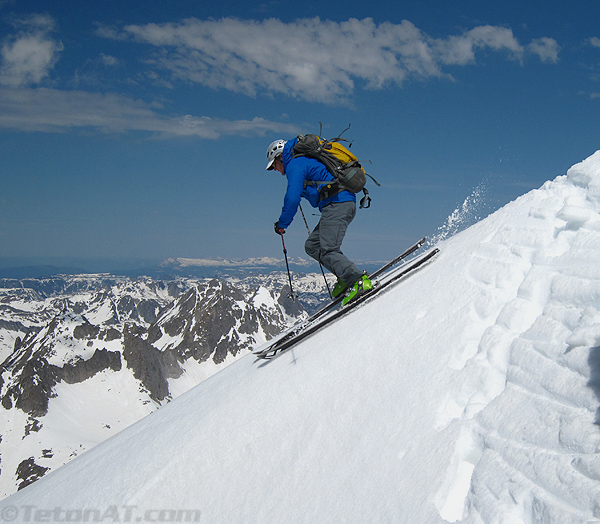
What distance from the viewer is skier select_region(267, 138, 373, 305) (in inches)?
367

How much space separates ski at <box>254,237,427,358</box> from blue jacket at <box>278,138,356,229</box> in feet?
7.22

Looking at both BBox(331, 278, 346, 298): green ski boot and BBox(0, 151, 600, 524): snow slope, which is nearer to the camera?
BBox(0, 151, 600, 524): snow slope

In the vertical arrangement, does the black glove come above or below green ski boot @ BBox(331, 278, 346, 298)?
above

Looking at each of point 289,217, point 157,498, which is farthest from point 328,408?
point 289,217

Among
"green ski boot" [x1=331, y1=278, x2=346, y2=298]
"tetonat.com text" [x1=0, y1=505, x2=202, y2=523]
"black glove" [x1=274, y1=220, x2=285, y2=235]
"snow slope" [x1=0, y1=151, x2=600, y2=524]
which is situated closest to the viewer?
"snow slope" [x1=0, y1=151, x2=600, y2=524]

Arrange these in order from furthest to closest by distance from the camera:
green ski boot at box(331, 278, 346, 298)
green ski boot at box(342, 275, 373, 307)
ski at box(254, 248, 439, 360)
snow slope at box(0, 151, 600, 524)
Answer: green ski boot at box(331, 278, 346, 298), green ski boot at box(342, 275, 373, 307), ski at box(254, 248, 439, 360), snow slope at box(0, 151, 600, 524)

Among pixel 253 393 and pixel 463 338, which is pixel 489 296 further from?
pixel 253 393

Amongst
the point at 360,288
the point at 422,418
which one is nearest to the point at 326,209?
the point at 360,288

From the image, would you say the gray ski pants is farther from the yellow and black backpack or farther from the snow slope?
the snow slope

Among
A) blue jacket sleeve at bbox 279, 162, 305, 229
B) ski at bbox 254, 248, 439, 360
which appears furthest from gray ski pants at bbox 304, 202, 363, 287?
blue jacket sleeve at bbox 279, 162, 305, 229

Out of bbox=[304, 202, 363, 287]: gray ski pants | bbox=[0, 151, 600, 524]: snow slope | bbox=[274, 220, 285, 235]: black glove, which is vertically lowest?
bbox=[0, 151, 600, 524]: snow slope

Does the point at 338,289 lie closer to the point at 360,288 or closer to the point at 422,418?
the point at 360,288

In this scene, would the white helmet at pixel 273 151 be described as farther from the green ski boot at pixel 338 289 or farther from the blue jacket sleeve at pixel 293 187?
the green ski boot at pixel 338 289

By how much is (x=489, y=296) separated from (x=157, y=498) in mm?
5433
